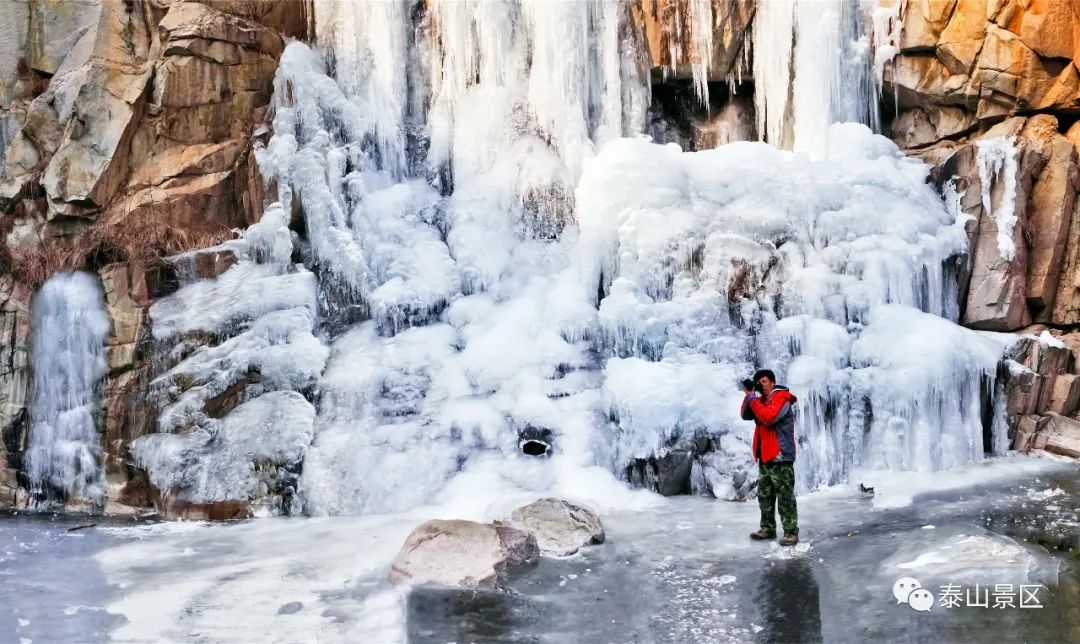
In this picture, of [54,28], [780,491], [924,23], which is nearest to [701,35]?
[924,23]

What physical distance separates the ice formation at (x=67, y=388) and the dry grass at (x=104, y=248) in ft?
0.75

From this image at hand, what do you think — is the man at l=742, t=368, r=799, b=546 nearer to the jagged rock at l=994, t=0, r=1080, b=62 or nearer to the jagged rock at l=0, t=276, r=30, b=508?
the jagged rock at l=994, t=0, r=1080, b=62

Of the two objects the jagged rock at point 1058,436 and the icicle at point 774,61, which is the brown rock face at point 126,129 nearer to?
the icicle at point 774,61

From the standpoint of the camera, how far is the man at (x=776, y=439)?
6727 mm

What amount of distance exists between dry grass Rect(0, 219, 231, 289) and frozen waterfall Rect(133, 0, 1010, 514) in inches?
28.8

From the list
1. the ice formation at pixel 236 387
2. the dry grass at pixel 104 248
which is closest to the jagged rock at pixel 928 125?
the ice formation at pixel 236 387

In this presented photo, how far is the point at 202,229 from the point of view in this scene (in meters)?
12.2

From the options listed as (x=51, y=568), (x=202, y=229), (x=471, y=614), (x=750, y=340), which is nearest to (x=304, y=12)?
(x=202, y=229)

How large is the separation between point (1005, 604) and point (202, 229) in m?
9.90

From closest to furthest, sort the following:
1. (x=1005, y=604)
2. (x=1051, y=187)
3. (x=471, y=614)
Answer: (x=1005, y=604) → (x=471, y=614) → (x=1051, y=187)

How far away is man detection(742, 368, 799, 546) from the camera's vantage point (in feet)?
22.1

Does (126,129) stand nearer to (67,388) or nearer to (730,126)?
(67,388)

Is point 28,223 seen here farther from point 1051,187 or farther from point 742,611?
point 1051,187

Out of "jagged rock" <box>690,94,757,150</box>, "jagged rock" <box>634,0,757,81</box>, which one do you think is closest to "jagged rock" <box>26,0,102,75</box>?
"jagged rock" <box>634,0,757,81</box>
